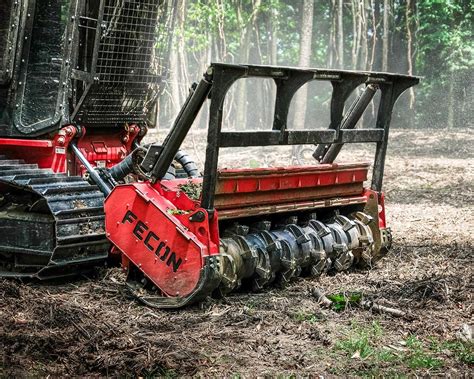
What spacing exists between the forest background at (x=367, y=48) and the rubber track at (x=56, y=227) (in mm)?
15065

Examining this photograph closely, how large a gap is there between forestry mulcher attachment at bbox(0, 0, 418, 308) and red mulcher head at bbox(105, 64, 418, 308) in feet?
0.04

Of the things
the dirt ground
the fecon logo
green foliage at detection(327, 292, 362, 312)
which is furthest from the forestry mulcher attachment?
green foliage at detection(327, 292, 362, 312)

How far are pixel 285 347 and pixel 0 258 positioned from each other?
2945 mm

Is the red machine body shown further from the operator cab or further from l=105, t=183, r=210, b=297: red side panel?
the operator cab

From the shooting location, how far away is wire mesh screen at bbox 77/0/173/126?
6.97 m

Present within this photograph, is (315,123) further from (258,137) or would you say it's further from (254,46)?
(258,137)

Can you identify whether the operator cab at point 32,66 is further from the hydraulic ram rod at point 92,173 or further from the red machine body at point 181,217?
the red machine body at point 181,217

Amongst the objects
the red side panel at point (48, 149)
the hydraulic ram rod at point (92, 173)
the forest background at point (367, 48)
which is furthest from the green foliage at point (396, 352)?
the forest background at point (367, 48)

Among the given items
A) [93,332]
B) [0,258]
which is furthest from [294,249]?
[0,258]

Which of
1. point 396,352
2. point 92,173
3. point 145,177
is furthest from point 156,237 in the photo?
point 396,352

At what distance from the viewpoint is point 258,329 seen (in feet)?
17.9

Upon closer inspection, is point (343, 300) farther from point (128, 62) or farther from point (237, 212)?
point (128, 62)

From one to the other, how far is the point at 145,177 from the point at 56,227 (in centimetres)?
81

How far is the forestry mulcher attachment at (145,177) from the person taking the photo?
586cm
